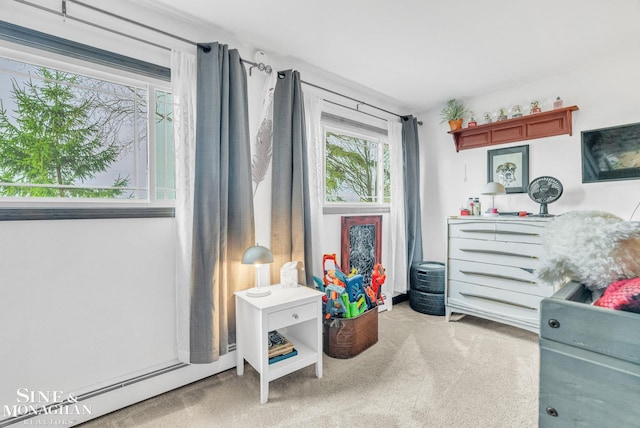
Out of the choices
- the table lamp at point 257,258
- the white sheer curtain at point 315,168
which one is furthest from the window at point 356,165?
the table lamp at point 257,258

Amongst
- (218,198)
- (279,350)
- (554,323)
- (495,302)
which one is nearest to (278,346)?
(279,350)

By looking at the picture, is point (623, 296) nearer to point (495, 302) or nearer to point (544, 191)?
point (495, 302)

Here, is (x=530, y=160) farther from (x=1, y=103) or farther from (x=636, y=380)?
(x=1, y=103)

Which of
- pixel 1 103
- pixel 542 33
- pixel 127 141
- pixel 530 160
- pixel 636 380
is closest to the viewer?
pixel 636 380

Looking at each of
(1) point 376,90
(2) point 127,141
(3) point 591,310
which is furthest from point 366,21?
(3) point 591,310

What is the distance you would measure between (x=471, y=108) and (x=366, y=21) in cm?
190

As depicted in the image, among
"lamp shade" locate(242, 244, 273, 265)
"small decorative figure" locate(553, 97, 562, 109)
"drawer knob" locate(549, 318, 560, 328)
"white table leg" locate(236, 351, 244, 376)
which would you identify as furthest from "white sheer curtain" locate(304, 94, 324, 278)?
"small decorative figure" locate(553, 97, 562, 109)

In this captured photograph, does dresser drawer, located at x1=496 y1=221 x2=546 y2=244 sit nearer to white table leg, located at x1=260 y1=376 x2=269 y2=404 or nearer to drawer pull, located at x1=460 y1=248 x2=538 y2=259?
drawer pull, located at x1=460 y1=248 x2=538 y2=259

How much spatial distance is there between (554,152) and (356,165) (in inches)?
71.6

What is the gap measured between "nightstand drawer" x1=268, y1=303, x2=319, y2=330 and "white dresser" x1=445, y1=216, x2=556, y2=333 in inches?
63.6

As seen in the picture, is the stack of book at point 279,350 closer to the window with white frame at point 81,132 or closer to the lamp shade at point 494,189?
the window with white frame at point 81,132

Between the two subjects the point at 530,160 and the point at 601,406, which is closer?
the point at 601,406

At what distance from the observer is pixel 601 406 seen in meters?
0.77

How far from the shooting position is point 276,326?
5.89 feet
